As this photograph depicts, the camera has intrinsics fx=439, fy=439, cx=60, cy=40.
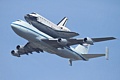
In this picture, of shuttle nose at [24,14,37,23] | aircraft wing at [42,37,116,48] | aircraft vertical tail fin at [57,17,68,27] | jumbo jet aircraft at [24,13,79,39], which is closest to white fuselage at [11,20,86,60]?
aircraft wing at [42,37,116,48]

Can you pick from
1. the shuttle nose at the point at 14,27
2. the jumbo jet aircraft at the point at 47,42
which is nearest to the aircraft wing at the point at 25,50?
the jumbo jet aircraft at the point at 47,42

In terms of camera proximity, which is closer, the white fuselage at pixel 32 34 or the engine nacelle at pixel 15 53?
the white fuselage at pixel 32 34

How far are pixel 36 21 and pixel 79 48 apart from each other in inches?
684

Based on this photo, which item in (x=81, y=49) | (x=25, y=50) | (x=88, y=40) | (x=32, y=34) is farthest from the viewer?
(x=81, y=49)

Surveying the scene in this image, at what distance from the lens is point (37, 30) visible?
244ft

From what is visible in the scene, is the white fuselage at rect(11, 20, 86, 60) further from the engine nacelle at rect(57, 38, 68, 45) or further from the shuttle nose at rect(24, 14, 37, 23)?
the shuttle nose at rect(24, 14, 37, 23)

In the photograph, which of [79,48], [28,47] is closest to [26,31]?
[28,47]

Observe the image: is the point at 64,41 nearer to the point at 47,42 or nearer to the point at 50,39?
the point at 50,39

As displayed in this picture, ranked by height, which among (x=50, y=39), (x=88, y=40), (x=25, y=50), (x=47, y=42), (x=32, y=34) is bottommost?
(x=25, y=50)

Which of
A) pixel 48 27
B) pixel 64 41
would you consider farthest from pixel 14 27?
pixel 64 41

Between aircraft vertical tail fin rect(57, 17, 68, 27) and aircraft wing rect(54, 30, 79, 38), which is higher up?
aircraft vertical tail fin rect(57, 17, 68, 27)

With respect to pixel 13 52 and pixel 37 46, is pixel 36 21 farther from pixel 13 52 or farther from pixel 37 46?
pixel 13 52

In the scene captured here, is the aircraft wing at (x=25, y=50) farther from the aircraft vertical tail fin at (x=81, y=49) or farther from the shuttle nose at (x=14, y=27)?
the aircraft vertical tail fin at (x=81, y=49)

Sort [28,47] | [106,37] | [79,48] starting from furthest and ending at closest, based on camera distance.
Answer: [79,48], [28,47], [106,37]
